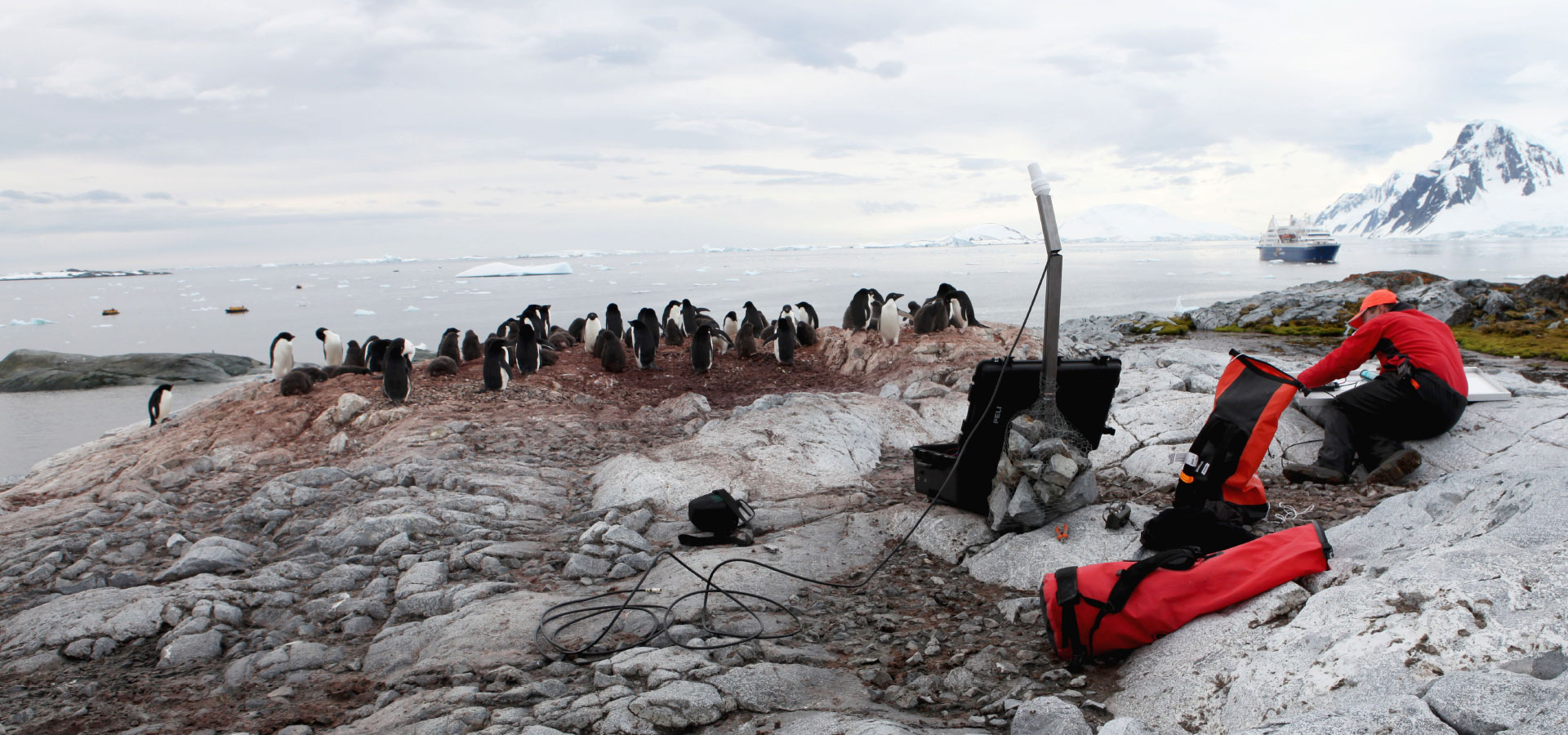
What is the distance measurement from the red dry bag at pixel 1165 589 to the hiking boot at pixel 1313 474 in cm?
250

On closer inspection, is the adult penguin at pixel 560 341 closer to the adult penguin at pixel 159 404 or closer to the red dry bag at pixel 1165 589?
the adult penguin at pixel 159 404

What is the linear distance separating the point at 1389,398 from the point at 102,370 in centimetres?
2397

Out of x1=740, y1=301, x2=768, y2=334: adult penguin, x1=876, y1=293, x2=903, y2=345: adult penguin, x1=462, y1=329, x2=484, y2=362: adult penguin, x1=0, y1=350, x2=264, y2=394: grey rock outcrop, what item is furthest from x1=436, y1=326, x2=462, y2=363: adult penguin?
x1=0, y1=350, x2=264, y2=394: grey rock outcrop

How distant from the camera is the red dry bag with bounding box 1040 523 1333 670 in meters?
3.39

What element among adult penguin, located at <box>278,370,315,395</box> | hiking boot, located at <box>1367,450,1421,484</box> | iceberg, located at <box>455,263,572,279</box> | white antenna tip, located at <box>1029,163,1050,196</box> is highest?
iceberg, located at <box>455,263,572,279</box>

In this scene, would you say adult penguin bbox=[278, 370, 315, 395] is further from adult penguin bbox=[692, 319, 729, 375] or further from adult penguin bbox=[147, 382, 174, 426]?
adult penguin bbox=[692, 319, 729, 375]

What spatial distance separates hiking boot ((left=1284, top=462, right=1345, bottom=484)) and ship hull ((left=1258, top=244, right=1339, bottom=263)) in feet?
190

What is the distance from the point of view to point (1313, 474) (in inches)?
224

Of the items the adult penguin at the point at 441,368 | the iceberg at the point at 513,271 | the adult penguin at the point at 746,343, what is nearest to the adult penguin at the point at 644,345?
the adult penguin at the point at 746,343

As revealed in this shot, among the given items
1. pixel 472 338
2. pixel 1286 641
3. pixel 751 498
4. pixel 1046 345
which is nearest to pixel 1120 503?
pixel 1046 345

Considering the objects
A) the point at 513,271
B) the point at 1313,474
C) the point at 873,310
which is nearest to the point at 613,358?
the point at 873,310

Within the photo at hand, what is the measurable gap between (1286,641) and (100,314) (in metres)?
53.4

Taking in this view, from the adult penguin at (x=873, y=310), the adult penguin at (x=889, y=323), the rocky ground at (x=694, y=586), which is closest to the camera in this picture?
the rocky ground at (x=694, y=586)

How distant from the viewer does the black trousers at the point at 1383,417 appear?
219 inches
